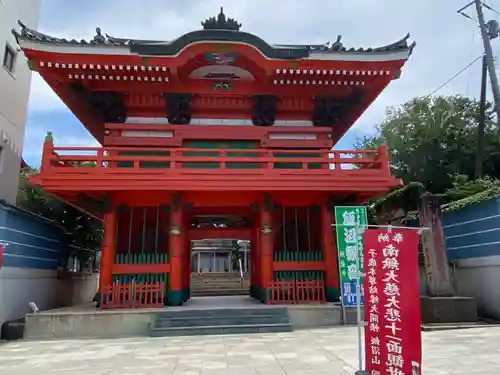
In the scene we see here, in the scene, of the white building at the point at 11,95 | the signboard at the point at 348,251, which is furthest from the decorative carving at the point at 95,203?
the signboard at the point at 348,251

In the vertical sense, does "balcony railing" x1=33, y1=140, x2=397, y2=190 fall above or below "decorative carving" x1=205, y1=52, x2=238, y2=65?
below

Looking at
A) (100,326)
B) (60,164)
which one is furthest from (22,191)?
(100,326)

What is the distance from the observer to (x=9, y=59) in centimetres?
1358

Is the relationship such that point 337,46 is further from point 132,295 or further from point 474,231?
point 132,295

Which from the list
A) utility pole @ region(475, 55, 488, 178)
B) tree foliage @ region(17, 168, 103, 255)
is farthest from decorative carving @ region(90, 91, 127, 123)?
utility pole @ region(475, 55, 488, 178)

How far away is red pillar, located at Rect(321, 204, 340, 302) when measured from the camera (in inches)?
428

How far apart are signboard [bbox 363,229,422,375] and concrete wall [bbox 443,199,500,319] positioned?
764cm

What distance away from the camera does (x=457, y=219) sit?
40.0ft

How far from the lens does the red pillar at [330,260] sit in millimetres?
10859

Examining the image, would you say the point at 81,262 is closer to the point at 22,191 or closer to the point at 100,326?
the point at 22,191

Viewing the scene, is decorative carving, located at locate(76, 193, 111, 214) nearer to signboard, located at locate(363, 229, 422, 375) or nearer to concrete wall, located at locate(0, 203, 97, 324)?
concrete wall, located at locate(0, 203, 97, 324)

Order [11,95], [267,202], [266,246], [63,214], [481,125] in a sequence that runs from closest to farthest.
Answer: [266,246] → [267,202] → [11,95] → [63,214] → [481,125]

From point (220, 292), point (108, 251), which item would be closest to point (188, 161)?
point (108, 251)

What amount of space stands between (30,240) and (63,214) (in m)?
4.41
